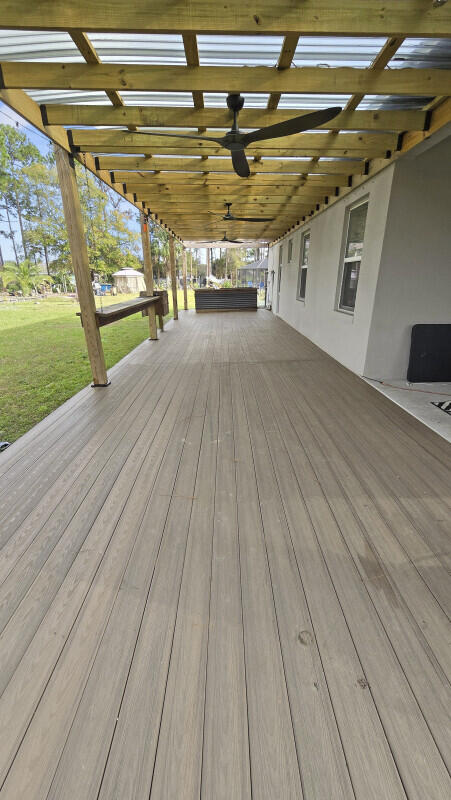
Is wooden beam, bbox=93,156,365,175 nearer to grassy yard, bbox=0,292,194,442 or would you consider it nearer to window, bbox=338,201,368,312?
window, bbox=338,201,368,312

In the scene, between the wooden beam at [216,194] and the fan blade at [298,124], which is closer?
the fan blade at [298,124]

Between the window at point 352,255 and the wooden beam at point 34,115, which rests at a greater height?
the wooden beam at point 34,115

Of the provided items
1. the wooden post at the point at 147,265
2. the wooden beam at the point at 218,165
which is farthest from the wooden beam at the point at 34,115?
the wooden post at the point at 147,265

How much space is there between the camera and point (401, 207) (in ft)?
12.1

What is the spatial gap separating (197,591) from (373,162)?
15.8 feet

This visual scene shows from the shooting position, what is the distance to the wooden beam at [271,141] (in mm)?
3412

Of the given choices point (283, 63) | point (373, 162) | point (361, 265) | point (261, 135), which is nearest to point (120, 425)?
point (261, 135)

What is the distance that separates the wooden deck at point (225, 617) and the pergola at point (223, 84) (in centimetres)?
252

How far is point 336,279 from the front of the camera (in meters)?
5.43

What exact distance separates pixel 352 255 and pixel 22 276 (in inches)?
796

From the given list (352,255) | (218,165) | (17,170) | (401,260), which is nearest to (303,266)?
(352,255)

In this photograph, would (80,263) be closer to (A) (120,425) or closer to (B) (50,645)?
(A) (120,425)

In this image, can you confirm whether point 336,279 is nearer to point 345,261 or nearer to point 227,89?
point 345,261

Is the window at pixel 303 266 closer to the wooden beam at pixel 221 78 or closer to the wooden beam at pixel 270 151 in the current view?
the wooden beam at pixel 270 151
